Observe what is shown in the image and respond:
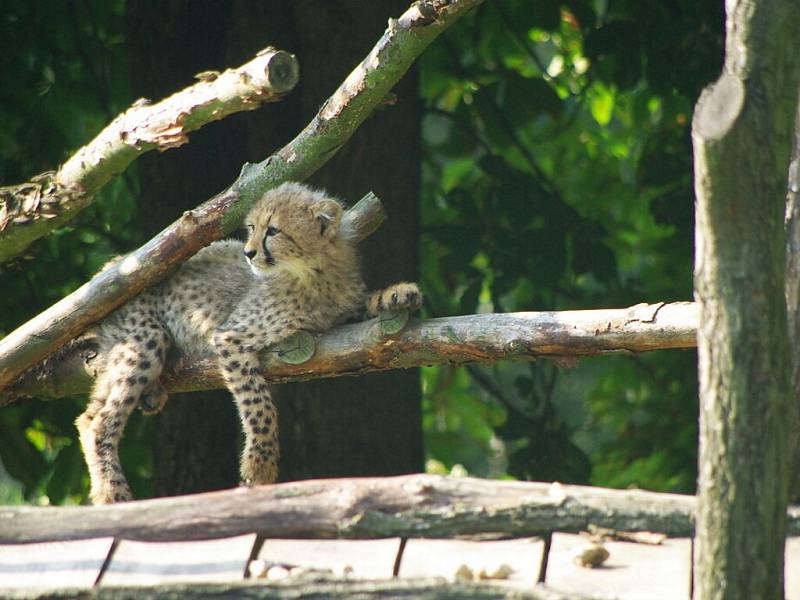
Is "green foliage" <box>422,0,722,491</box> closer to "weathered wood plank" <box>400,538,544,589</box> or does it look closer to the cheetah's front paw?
the cheetah's front paw

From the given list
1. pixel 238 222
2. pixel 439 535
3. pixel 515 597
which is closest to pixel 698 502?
pixel 515 597

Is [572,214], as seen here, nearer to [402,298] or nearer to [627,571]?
[402,298]

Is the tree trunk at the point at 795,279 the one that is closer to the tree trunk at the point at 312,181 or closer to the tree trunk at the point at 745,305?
the tree trunk at the point at 745,305

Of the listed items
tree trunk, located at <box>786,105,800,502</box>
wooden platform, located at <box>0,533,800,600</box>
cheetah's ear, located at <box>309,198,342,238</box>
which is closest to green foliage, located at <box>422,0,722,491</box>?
cheetah's ear, located at <box>309,198,342,238</box>

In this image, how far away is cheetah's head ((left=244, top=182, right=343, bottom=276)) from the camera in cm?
556

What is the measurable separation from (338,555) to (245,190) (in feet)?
5.76

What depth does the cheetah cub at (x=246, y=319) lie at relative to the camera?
529cm

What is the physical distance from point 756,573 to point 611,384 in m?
5.41

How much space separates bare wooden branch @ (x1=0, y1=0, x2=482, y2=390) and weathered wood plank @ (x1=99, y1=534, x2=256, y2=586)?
1601 mm

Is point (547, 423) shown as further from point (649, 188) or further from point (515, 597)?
point (515, 597)

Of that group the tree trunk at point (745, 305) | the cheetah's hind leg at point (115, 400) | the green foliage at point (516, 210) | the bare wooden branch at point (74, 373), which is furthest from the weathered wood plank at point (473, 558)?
the green foliage at point (516, 210)

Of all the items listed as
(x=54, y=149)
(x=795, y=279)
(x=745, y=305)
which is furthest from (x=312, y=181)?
(x=745, y=305)

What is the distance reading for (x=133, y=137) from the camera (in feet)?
14.3

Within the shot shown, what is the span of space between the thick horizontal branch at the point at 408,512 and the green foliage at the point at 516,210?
3400 millimetres
